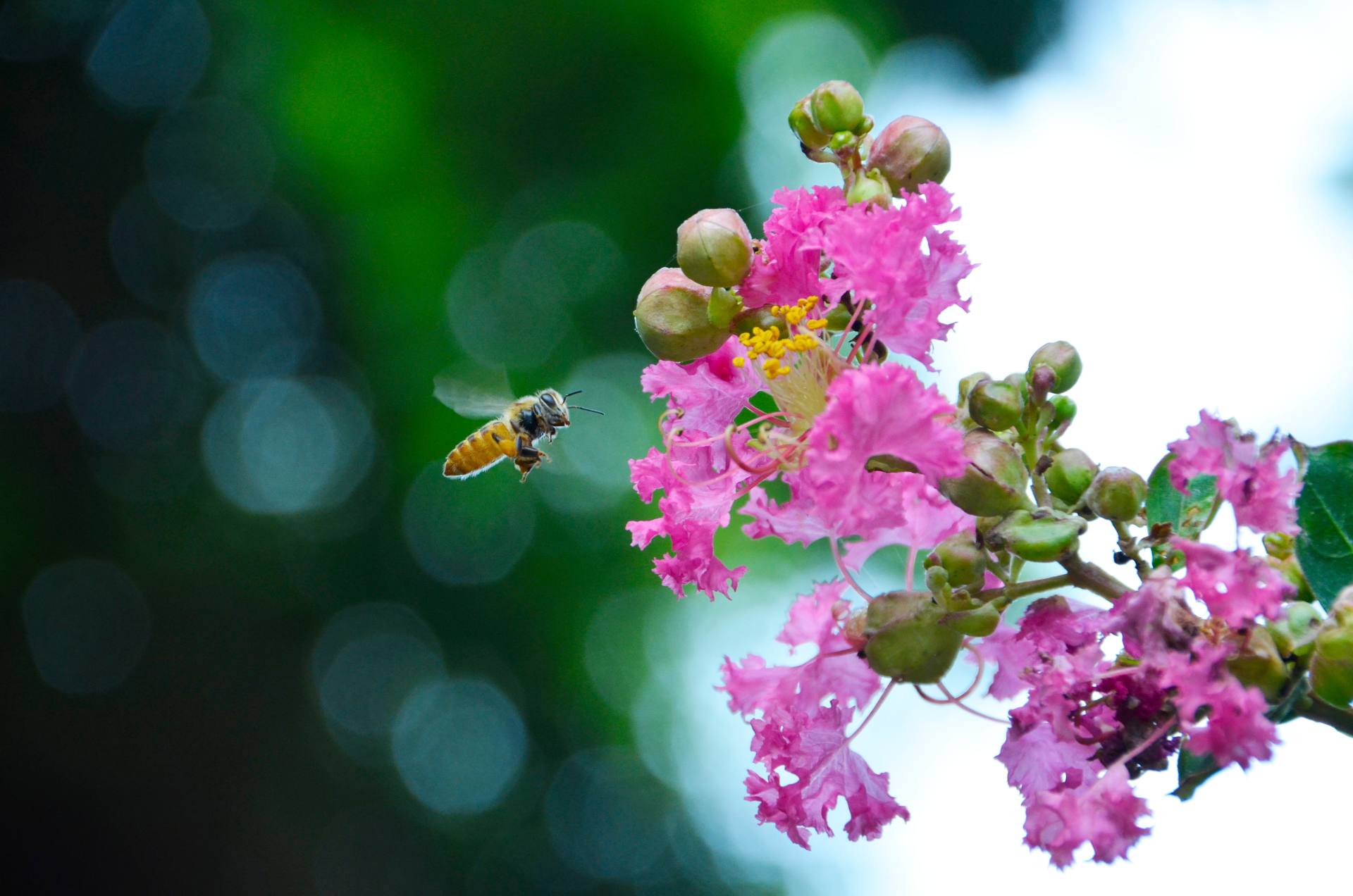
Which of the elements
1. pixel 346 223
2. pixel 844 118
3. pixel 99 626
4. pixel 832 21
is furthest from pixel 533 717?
pixel 844 118

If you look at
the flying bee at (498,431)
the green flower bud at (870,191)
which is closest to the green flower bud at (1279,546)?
the green flower bud at (870,191)

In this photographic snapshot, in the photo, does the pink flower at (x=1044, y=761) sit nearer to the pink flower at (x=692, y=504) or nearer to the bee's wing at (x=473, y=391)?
the pink flower at (x=692, y=504)

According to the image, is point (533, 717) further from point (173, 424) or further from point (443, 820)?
point (173, 424)

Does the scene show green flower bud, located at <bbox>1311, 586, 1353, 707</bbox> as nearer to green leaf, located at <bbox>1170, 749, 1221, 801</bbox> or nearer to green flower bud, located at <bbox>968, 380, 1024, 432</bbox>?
green leaf, located at <bbox>1170, 749, 1221, 801</bbox>

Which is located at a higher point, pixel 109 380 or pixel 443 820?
pixel 109 380

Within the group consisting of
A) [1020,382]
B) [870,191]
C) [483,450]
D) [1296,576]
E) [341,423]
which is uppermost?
[870,191]

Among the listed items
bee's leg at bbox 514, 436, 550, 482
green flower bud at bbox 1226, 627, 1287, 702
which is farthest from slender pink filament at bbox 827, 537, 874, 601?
bee's leg at bbox 514, 436, 550, 482

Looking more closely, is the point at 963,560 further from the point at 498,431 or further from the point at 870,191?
the point at 498,431

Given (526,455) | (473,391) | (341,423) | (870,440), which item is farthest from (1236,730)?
(341,423)

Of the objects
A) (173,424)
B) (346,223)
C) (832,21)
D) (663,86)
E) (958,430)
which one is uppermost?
(832,21)
